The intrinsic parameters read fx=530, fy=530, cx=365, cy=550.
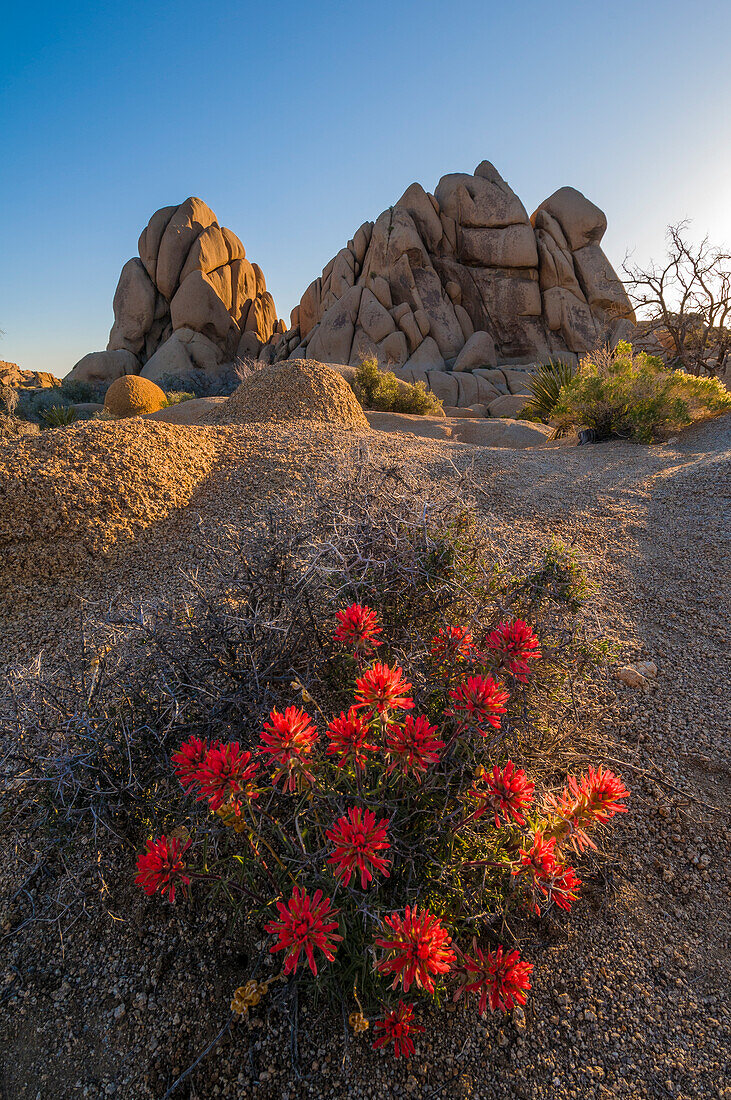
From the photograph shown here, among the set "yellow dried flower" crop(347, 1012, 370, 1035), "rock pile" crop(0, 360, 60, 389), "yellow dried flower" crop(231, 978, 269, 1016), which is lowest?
"yellow dried flower" crop(347, 1012, 370, 1035)

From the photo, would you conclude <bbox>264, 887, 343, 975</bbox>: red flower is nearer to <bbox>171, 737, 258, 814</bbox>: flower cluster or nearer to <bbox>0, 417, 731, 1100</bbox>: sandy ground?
<bbox>171, 737, 258, 814</bbox>: flower cluster

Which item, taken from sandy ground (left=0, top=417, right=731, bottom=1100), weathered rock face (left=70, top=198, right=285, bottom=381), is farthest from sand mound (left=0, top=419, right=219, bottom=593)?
weathered rock face (left=70, top=198, right=285, bottom=381)

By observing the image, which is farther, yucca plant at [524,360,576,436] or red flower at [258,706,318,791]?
yucca plant at [524,360,576,436]

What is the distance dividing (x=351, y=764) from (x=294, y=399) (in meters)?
6.94

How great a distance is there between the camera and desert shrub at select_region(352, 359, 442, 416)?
14750mm

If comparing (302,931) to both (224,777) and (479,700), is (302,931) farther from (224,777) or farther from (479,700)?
(479,700)

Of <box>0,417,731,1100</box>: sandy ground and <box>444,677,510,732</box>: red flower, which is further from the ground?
<box>444,677,510,732</box>: red flower

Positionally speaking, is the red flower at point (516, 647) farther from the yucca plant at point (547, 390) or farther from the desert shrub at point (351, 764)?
the yucca plant at point (547, 390)

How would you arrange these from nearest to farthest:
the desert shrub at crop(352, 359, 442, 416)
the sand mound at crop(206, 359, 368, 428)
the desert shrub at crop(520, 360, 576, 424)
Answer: the sand mound at crop(206, 359, 368, 428)
the desert shrub at crop(520, 360, 576, 424)
the desert shrub at crop(352, 359, 442, 416)

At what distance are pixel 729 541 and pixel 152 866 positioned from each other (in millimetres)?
4884

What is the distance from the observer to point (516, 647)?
1.61 metres

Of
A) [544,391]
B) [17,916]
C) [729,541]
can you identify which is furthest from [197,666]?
[544,391]

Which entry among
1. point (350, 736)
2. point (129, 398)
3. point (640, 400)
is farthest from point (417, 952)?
point (129, 398)

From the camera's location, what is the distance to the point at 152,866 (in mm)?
1273
